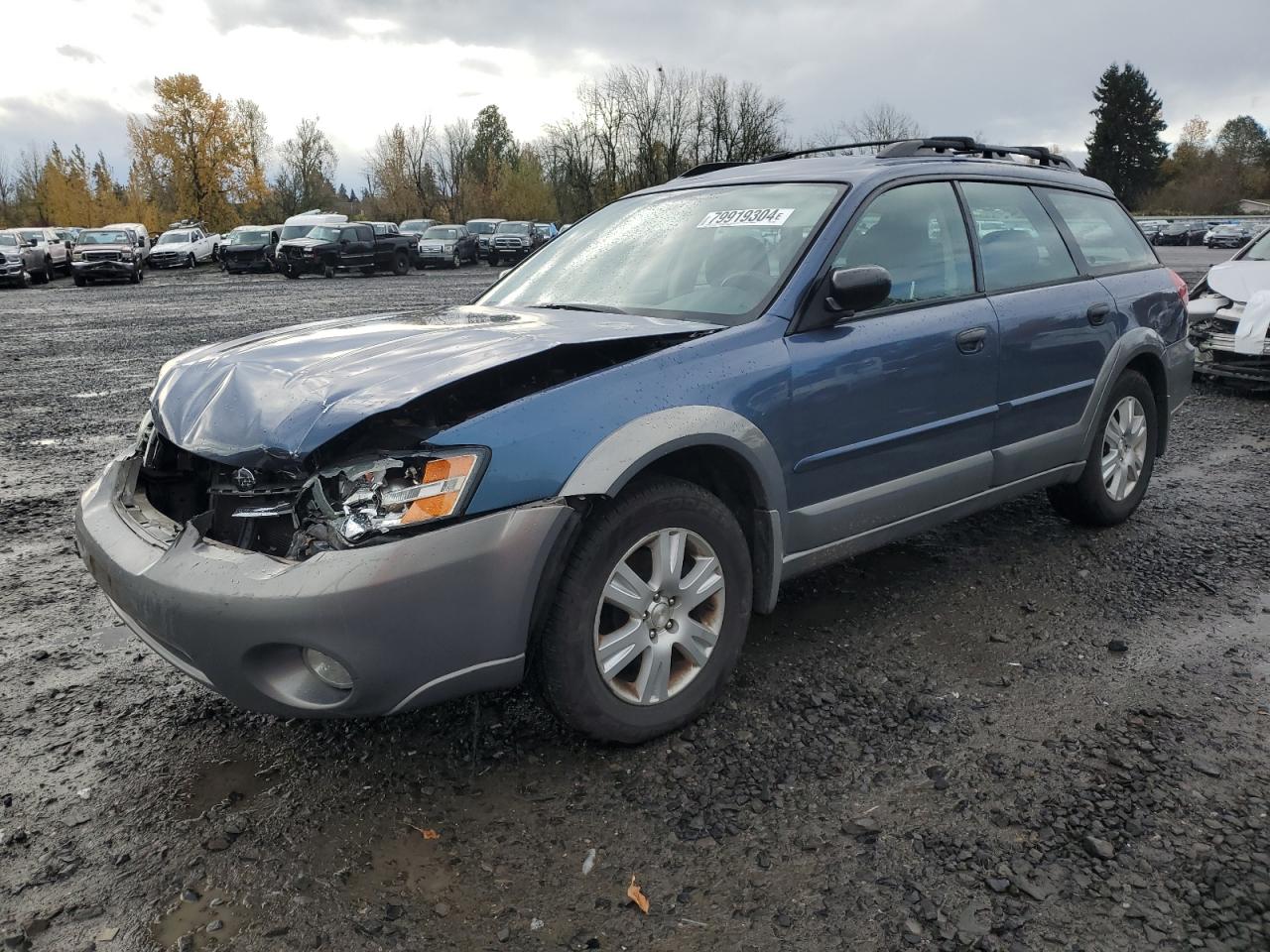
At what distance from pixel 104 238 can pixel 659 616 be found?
34.5 m

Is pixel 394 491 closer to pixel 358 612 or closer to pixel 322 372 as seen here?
pixel 358 612

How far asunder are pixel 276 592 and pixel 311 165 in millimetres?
88473

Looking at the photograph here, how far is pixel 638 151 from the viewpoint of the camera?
64812 millimetres

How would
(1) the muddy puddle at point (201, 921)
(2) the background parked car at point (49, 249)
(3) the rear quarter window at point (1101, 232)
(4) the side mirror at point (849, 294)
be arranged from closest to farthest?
(1) the muddy puddle at point (201, 921)
(4) the side mirror at point (849, 294)
(3) the rear quarter window at point (1101, 232)
(2) the background parked car at point (49, 249)

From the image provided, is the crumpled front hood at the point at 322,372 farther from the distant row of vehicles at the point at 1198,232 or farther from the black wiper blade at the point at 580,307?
the distant row of vehicles at the point at 1198,232

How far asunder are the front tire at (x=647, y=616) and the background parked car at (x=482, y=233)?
129 ft

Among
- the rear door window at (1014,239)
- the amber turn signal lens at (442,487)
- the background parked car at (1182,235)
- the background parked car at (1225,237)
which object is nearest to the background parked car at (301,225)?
the rear door window at (1014,239)

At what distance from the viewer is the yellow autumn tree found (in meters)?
61.7

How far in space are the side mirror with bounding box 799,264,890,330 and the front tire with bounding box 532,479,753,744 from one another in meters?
0.75

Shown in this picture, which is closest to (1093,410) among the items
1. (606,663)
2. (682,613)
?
(682,613)

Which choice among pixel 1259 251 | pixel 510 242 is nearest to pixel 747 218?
pixel 1259 251

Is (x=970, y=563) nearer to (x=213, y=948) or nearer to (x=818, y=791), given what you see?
(x=818, y=791)

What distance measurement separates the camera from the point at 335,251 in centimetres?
3262

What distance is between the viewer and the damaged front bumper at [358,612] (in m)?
2.31
